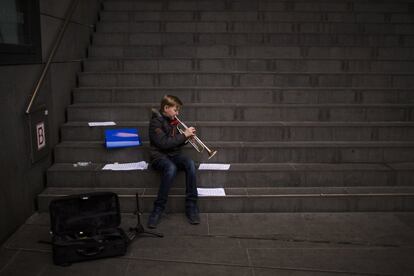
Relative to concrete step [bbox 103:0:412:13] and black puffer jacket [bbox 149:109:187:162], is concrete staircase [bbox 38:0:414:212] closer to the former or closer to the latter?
concrete step [bbox 103:0:412:13]

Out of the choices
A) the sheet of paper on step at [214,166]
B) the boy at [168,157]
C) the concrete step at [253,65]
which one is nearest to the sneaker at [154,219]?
the boy at [168,157]

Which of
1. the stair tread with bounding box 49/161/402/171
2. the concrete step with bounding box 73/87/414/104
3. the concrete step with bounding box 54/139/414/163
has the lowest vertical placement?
the stair tread with bounding box 49/161/402/171

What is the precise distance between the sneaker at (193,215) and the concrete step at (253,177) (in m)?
0.49

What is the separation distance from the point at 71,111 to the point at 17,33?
1.56 m

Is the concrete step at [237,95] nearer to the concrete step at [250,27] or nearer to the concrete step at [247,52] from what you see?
the concrete step at [247,52]

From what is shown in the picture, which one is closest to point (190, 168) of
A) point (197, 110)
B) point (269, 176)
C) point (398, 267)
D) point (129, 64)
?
point (269, 176)

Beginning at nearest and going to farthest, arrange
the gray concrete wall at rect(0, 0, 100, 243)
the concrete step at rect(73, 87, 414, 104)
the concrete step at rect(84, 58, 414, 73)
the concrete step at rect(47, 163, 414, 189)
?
the gray concrete wall at rect(0, 0, 100, 243)
the concrete step at rect(47, 163, 414, 189)
the concrete step at rect(73, 87, 414, 104)
the concrete step at rect(84, 58, 414, 73)

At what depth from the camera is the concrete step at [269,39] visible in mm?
7668

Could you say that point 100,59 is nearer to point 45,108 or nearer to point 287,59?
point 45,108

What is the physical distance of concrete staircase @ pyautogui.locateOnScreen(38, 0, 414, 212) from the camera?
17.9ft

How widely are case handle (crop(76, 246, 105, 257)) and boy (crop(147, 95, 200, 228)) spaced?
2.67 ft

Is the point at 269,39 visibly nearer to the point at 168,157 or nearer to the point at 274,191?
the point at 274,191

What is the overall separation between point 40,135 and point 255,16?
455cm

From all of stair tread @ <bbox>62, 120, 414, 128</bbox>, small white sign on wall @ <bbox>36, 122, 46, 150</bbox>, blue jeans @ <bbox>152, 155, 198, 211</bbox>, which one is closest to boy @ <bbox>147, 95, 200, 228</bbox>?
blue jeans @ <bbox>152, 155, 198, 211</bbox>
